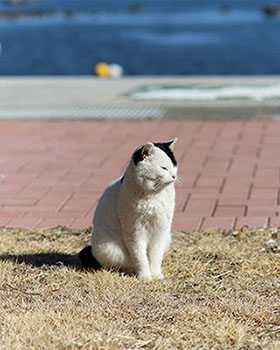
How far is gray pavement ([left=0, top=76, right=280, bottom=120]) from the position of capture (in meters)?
9.15

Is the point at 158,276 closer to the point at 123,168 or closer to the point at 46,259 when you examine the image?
the point at 46,259

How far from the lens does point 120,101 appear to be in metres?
9.84

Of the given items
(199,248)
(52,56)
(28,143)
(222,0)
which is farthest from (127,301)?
(222,0)

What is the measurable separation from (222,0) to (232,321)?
83.2 meters

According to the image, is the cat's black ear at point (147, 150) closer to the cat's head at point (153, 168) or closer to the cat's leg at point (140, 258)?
the cat's head at point (153, 168)

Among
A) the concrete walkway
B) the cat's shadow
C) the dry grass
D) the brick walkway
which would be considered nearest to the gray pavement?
the concrete walkway

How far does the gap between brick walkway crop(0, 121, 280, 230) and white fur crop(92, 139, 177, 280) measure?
4.00ft

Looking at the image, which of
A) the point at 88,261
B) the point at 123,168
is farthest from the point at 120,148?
the point at 88,261

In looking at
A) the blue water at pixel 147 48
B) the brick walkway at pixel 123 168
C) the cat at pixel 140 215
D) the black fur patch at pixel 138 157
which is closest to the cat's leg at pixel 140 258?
the cat at pixel 140 215

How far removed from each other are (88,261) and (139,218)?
0.52 m

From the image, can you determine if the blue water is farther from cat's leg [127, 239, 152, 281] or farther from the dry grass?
cat's leg [127, 239, 152, 281]

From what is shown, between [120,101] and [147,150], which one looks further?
[120,101]

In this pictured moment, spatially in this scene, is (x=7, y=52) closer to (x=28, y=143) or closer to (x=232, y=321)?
(x=28, y=143)

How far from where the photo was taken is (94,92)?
34.3ft
